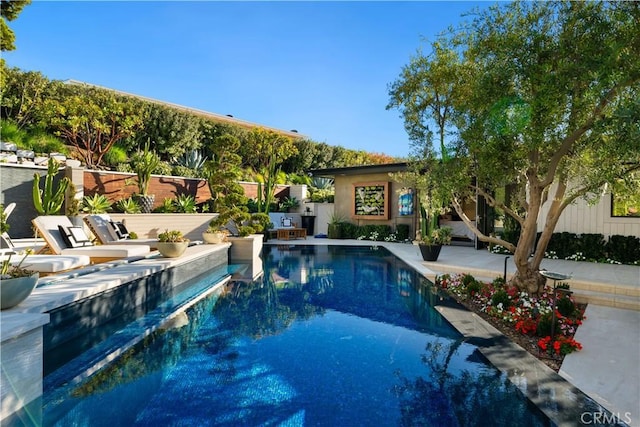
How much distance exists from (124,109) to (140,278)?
12838mm

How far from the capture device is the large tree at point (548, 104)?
13.5 feet

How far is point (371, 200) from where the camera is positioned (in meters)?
17.6

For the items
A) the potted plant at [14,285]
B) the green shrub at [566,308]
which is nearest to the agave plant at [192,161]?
the potted plant at [14,285]

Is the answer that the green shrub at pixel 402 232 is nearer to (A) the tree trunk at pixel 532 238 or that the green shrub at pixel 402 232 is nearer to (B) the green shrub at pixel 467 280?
(B) the green shrub at pixel 467 280

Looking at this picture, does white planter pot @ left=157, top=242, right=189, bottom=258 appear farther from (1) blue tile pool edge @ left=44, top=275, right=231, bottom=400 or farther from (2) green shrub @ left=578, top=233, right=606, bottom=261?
(2) green shrub @ left=578, top=233, right=606, bottom=261

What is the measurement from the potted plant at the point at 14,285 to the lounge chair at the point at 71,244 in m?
3.92

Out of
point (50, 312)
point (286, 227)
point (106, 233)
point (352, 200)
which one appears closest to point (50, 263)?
point (50, 312)

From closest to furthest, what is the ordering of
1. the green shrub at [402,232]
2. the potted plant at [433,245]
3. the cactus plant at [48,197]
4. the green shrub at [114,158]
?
the potted plant at [433,245], the cactus plant at [48,197], the green shrub at [114,158], the green shrub at [402,232]

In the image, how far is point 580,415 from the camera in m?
2.83

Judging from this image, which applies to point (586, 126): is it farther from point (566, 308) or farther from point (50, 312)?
point (50, 312)

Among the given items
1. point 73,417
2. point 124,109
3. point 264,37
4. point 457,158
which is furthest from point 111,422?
point 124,109

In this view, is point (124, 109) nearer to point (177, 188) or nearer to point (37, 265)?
point (177, 188)
